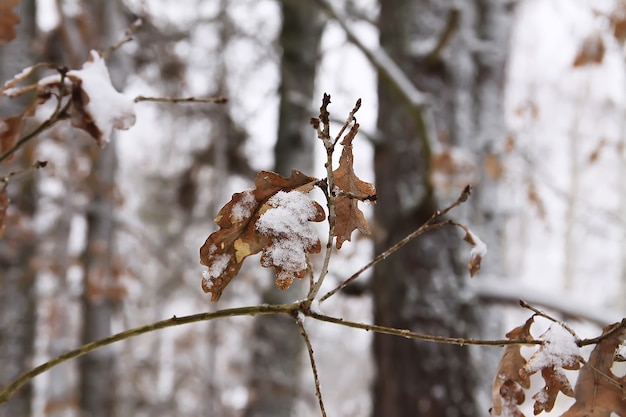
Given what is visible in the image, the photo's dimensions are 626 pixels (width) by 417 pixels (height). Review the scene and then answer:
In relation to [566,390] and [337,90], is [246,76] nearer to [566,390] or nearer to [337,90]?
[337,90]

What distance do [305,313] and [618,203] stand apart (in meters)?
13.3

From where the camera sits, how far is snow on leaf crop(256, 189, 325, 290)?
50cm

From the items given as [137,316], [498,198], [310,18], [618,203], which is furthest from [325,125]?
[618,203]

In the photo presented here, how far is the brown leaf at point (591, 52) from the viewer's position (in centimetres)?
219

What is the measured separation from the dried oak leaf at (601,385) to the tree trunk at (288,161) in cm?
268

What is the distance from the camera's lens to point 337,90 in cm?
400

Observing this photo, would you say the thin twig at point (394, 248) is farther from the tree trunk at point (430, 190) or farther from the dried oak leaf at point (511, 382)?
the tree trunk at point (430, 190)

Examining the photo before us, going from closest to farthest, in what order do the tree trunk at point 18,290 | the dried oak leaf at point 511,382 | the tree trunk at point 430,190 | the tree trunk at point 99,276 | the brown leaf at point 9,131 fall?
the dried oak leaf at point 511,382 → the brown leaf at point 9,131 → the tree trunk at point 430,190 → the tree trunk at point 18,290 → the tree trunk at point 99,276

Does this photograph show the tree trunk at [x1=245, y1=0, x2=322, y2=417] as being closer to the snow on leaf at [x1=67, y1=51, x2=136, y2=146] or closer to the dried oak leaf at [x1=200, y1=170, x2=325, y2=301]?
the snow on leaf at [x1=67, y1=51, x2=136, y2=146]

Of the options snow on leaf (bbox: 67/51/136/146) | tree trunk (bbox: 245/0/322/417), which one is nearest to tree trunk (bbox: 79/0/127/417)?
tree trunk (bbox: 245/0/322/417)

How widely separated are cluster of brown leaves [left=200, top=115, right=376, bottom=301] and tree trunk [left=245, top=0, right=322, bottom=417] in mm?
2653

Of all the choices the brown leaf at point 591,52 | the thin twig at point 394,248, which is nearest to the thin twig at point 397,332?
the thin twig at point 394,248

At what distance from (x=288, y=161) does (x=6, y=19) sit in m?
2.92

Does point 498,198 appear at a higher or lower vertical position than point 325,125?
higher
